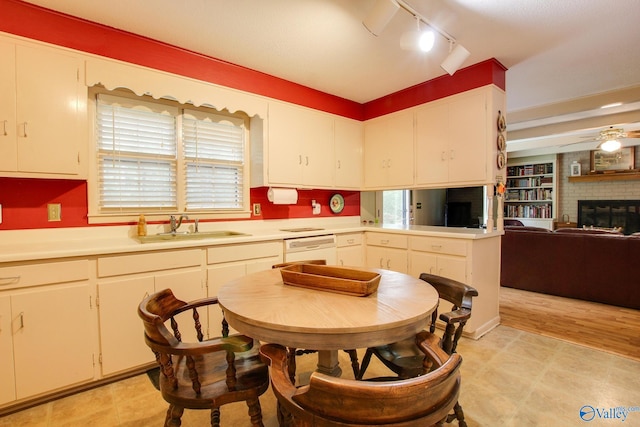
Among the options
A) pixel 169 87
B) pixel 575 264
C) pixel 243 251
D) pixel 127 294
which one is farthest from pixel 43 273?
pixel 575 264

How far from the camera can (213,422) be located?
4.67ft

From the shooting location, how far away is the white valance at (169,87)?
2.28 metres

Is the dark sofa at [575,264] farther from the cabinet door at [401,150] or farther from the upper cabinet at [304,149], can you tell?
the upper cabinet at [304,149]

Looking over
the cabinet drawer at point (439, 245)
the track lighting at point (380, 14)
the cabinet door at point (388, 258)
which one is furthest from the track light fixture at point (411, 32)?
the cabinet door at point (388, 258)

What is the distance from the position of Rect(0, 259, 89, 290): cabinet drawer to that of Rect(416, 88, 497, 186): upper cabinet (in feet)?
10.4

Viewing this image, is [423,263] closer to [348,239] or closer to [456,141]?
[348,239]

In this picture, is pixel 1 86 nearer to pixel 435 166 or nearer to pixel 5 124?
pixel 5 124

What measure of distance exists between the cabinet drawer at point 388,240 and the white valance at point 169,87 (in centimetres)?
181

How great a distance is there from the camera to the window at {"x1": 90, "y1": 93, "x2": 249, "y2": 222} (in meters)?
2.49

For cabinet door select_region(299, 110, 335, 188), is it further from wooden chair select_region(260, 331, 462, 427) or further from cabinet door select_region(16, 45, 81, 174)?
wooden chair select_region(260, 331, 462, 427)

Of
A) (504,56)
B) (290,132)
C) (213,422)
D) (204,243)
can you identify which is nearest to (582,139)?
(504,56)

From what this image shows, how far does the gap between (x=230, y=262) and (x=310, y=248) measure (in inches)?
33.1

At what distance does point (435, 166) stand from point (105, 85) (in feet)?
10.1

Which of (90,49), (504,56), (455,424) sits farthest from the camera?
(504,56)
